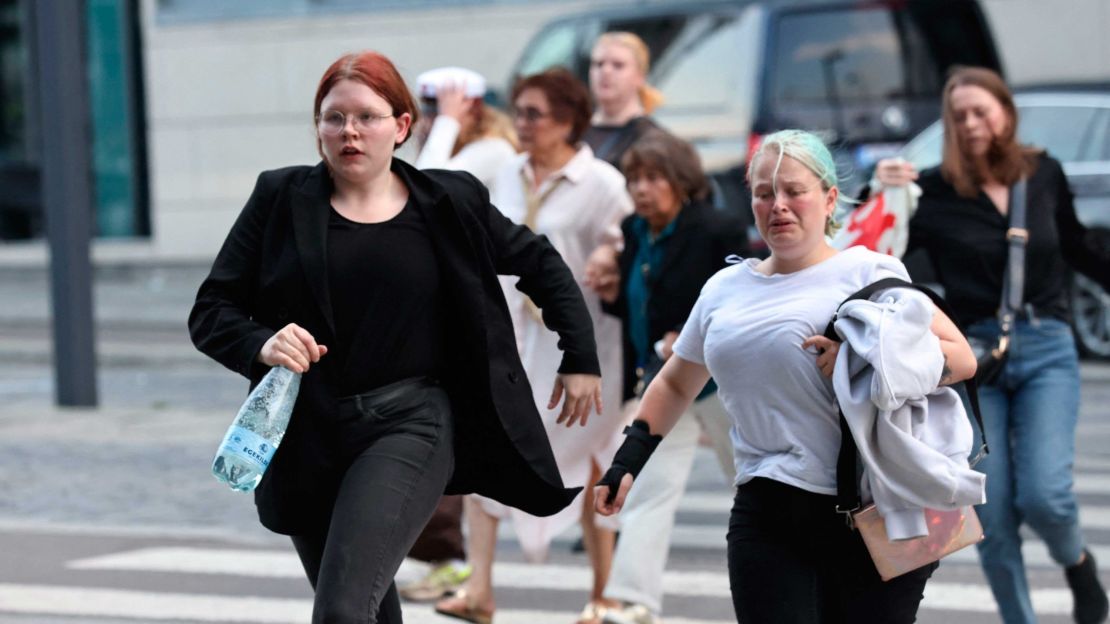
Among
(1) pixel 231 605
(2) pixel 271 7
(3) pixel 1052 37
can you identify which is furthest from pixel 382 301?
(2) pixel 271 7

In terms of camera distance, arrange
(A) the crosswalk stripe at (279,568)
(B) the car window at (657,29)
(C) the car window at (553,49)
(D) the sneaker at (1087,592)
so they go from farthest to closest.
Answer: (C) the car window at (553,49), (B) the car window at (657,29), (A) the crosswalk stripe at (279,568), (D) the sneaker at (1087,592)

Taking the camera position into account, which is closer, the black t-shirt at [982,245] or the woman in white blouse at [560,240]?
the black t-shirt at [982,245]

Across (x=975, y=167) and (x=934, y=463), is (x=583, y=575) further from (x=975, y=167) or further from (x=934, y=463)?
(x=934, y=463)

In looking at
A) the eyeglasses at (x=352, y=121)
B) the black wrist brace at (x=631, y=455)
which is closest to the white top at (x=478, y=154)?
the eyeglasses at (x=352, y=121)

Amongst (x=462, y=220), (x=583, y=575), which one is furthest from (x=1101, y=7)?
(x=462, y=220)

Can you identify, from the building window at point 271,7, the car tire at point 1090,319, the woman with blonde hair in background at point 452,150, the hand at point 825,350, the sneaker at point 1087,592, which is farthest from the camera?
the building window at point 271,7

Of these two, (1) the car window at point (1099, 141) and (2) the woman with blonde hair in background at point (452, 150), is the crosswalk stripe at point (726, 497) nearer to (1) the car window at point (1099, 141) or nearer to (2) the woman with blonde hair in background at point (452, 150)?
(2) the woman with blonde hair in background at point (452, 150)

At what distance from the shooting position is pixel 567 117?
20.7ft

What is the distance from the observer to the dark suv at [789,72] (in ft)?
40.4

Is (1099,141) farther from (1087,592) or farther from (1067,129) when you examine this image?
(1087,592)

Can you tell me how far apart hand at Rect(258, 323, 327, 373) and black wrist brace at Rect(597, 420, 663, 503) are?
67 centimetres

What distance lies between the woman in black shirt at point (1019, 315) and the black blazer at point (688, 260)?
2.30ft

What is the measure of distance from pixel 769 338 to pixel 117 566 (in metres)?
4.08

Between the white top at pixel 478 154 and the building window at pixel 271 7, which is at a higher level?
the white top at pixel 478 154
